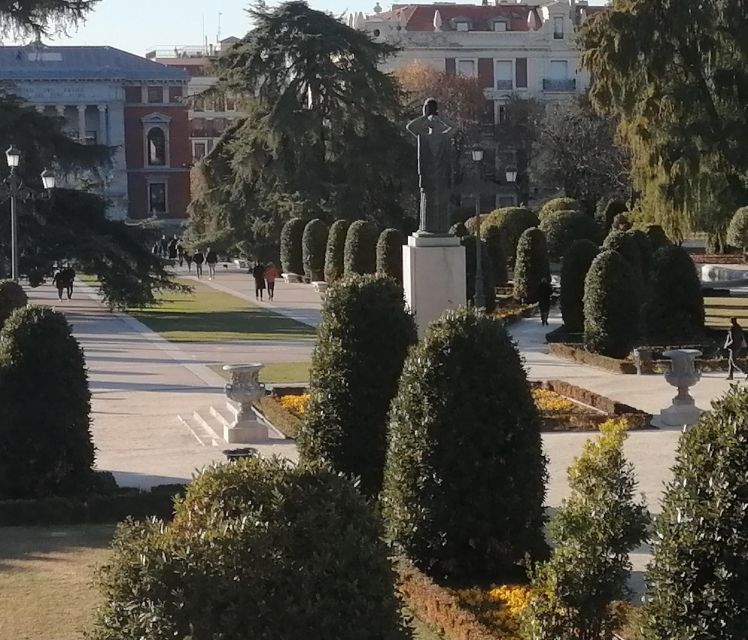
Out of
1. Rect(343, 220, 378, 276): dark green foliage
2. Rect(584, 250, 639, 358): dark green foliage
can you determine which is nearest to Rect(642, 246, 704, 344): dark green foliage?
Rect(584, 250, 639, 358): dark green foliage

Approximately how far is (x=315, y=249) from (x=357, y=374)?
33.2m

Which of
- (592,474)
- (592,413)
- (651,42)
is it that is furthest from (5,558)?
(651,42)

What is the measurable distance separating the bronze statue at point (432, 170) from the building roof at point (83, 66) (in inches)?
2491

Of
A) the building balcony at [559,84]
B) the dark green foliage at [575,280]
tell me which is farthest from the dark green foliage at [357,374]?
the building balcony at [559,84]

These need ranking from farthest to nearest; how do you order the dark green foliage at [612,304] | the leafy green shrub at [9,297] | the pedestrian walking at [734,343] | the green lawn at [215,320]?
the green lawn at [215,320], the dark green foliage at [612,304], the pedestrian walking at [734,343], the leafy green shrub at [9,297]

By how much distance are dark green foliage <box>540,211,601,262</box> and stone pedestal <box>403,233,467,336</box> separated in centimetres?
2492

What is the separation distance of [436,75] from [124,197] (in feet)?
66.3

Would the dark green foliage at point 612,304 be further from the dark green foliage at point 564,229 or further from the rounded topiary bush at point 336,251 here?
the rounded topiary bush at point 336,251

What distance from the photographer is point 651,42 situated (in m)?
33.0

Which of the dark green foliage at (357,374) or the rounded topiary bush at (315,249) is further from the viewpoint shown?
the rounded topiary bush at (315,249)

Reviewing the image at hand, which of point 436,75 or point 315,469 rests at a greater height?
point 436,75

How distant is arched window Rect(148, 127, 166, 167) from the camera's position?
80.6 meters

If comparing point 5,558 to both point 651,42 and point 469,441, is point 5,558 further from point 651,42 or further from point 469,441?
point 651,42

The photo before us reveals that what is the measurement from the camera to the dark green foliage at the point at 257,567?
4973 millimetres
